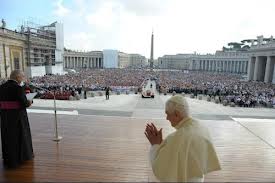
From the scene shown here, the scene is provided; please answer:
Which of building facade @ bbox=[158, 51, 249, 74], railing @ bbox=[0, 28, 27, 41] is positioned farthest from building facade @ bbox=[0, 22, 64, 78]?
building facade @ bbox=[158, 51, 249, 74]

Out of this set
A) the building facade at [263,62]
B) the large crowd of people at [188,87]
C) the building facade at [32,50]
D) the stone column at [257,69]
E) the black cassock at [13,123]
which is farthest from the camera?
the stone column at [257,69]

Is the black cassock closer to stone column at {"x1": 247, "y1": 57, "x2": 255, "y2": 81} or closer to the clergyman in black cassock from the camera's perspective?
the clergyman in black cassock

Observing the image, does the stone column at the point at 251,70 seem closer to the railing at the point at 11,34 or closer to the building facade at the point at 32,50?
the building facade at the point at 32,50

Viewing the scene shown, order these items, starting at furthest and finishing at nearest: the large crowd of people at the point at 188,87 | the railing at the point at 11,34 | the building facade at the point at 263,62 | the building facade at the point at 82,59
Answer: the building facade at the point at 82,59 → the building facade at the point at 263,62 → the railing at the point at 11,34 → the large crowd of people at the point at 188,87

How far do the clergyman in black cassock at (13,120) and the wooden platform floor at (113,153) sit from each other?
240 mm

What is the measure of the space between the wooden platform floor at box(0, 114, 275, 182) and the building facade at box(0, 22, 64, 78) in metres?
32.6

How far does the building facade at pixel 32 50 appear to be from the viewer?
34625 millimetres

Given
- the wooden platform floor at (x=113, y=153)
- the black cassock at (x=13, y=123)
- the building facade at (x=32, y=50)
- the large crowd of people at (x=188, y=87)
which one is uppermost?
the building facade at (x=32, y=50)

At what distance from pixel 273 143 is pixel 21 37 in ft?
139

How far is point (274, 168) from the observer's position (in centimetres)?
414

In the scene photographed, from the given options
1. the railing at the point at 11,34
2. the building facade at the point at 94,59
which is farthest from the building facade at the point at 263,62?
the building facade at the point at 94,59

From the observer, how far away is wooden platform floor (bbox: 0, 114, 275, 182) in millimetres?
3609

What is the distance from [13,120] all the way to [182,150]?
2.99 metres

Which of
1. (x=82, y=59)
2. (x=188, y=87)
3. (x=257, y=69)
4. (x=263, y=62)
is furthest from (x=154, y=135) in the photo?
(x=82, y=59)
